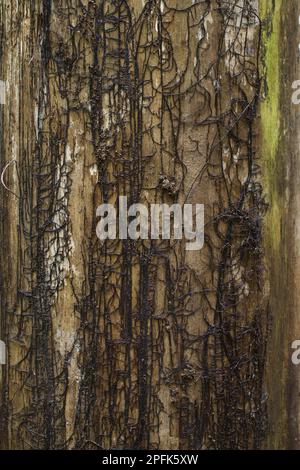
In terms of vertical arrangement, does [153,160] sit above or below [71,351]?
above

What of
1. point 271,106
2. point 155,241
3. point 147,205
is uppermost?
point 271,106

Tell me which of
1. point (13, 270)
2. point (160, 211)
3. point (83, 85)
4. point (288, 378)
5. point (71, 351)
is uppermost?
point (83, 85)

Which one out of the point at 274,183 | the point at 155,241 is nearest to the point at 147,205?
the point at 155,241

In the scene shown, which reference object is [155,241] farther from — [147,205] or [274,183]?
[274,183]

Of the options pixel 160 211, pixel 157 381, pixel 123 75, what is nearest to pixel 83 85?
pixel 123 75

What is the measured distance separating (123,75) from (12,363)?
4.05ft

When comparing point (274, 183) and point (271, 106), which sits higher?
point (271, 106)

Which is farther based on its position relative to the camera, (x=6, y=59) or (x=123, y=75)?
(x=6, y=59)

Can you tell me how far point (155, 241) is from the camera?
2.05 metres

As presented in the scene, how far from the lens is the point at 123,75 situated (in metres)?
2.03

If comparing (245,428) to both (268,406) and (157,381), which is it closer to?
(268,406)

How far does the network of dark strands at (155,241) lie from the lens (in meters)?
2.03

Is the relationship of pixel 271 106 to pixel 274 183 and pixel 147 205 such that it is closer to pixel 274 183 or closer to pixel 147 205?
pixel 274 183

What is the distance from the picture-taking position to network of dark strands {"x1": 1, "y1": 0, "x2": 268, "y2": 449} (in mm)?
2031
